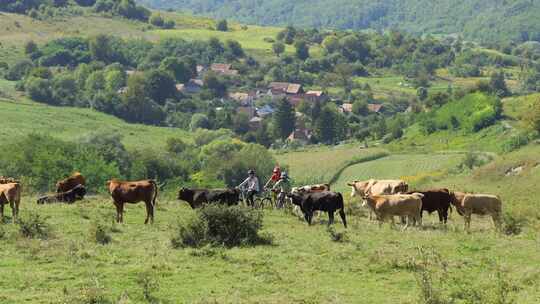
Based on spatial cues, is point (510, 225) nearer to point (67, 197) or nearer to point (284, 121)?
point (67, 197)

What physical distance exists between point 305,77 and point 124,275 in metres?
177

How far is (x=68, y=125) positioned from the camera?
353 ft

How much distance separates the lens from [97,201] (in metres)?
29.9

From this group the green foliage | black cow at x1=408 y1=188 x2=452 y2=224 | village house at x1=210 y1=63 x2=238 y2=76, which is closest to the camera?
black cow at x1=408 y1=188 x2=452 y2=224

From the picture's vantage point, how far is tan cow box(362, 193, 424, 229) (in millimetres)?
24953

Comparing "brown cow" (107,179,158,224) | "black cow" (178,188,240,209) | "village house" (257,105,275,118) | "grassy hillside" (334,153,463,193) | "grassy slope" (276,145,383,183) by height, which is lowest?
"village house" (257,105,275,118)

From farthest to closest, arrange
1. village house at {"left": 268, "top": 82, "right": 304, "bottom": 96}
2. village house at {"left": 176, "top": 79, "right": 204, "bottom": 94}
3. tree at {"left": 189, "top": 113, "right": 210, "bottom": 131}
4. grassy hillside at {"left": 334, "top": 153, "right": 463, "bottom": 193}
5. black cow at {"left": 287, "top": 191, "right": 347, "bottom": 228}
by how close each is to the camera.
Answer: village house at {"left": 268, "top": 82, "right": 304, "bottom": 96} → village house at {"left": 176, "top": 79, "right": 204, "bottom": 94} → tree at {"left": 189, "top": 113, "right": 210, "bottom": 131} → grassy hillside at {"left": 334, "top": 153, "right": 463, "bottom": 193} → black cow at {"left": 287, "top": 191, "right": 347, "bottom": 228}

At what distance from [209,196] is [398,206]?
5.82 m

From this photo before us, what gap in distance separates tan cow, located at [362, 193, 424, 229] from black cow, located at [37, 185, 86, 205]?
10268 millimetres

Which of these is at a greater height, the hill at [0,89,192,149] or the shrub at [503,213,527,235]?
the shrub at [503,213,527,235]

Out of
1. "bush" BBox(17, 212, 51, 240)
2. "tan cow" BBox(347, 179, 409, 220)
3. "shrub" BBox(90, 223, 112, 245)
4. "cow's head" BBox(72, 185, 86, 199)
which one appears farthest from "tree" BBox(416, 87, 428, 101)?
"bush" BBox(17, 212, 51, 240)

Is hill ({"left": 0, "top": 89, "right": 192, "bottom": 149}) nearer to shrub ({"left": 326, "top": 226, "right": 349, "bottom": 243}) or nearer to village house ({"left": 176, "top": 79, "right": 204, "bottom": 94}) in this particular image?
village house ({"left": 176, "top": 79, "right": 204, "bottom": 94})

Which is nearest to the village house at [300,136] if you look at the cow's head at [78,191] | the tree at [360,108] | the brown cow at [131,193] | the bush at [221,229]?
the tree at [360,108]

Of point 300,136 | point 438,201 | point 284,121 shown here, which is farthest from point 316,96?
point 438,201
